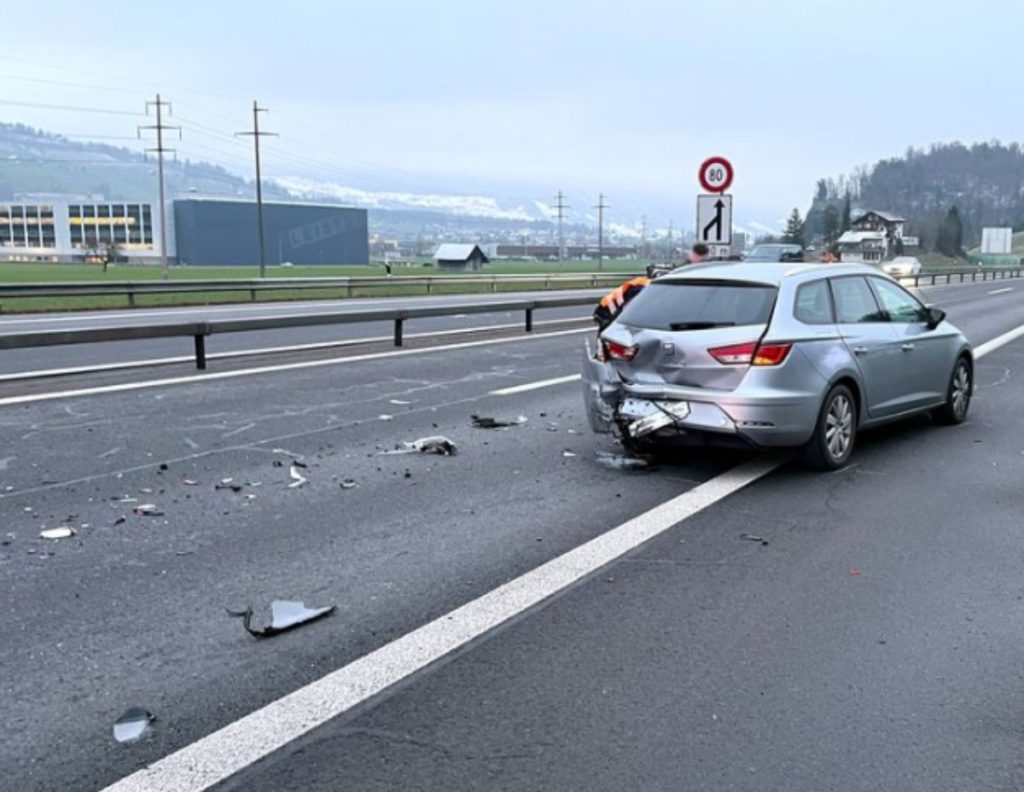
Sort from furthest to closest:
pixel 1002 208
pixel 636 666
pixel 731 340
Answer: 1. pixel 1002 208
2. pixel 731 340
3. pixel 636 666

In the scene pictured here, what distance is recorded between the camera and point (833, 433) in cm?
763

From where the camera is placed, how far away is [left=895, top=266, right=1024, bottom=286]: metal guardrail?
4972 cm

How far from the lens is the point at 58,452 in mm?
8008

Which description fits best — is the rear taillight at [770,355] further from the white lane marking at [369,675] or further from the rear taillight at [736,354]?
the white lane marking at [369,675]

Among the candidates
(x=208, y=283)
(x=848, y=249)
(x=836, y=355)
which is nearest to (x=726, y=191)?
(x=836, y=355)

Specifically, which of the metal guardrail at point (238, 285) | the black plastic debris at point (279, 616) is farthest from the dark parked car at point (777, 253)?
the black plastic debris at point (279, 616)

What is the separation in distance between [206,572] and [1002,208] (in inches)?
7774

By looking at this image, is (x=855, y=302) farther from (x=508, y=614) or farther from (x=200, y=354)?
(x=200, y=354)

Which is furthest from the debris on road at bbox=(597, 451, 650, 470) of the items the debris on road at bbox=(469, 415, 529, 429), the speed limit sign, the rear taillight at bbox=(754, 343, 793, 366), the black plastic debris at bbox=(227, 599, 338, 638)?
the speed limit sign

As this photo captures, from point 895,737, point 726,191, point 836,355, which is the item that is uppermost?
point 726,191

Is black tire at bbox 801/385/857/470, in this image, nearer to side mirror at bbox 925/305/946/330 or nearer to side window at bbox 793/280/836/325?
side window at bbox 793/280/836/325

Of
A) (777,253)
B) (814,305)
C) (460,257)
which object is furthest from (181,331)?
(460,257)

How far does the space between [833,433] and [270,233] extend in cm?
13488

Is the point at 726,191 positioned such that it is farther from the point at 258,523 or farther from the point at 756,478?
the point at 258,523
